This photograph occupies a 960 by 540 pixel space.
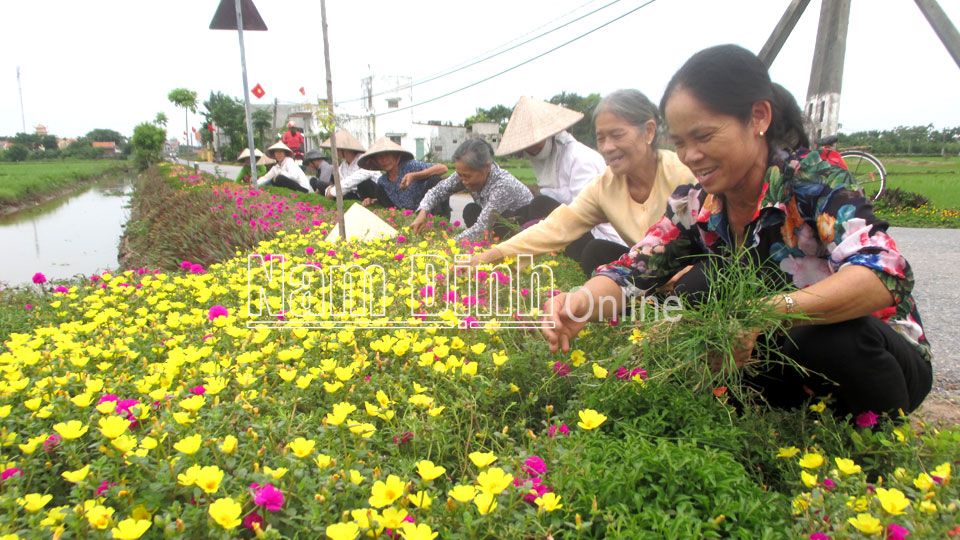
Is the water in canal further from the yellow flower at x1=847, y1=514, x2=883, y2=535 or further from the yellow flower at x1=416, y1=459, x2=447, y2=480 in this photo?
the yellow flower at x1=847, y1=514, x2=883, y2=535

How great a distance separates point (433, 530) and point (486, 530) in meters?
0.10

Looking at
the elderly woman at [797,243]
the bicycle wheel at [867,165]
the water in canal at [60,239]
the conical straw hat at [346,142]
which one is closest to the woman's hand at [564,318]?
the elderly woman at [797,243]

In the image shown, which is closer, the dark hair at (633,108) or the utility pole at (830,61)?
the dark hair at (633,108)

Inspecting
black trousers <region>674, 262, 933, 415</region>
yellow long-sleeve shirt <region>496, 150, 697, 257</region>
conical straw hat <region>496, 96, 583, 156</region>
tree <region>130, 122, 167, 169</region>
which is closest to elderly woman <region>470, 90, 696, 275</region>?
yellow long-sleeve shirt <region>496, 150, 697, 257</region>

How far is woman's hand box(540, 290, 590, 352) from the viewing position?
5.17 feet

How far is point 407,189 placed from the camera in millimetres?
5914

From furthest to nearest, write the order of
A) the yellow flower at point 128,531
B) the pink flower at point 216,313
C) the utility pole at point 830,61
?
1. the utility pole at point 830,61
2. the pink flower at point 216,313
3. the yellow flower at point 128,531

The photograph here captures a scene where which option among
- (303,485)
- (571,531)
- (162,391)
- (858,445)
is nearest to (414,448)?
(303,485)

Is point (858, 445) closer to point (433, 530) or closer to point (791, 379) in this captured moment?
point (791, 379)

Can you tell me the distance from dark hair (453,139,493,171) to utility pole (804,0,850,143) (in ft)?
11.2

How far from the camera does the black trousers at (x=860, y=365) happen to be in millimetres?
1349

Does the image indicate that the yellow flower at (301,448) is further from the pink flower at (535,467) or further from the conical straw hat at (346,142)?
the conical straw hat at (346,142)

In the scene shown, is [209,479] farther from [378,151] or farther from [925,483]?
[378,151]

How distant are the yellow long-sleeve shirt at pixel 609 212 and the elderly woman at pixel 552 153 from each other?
1.29m
